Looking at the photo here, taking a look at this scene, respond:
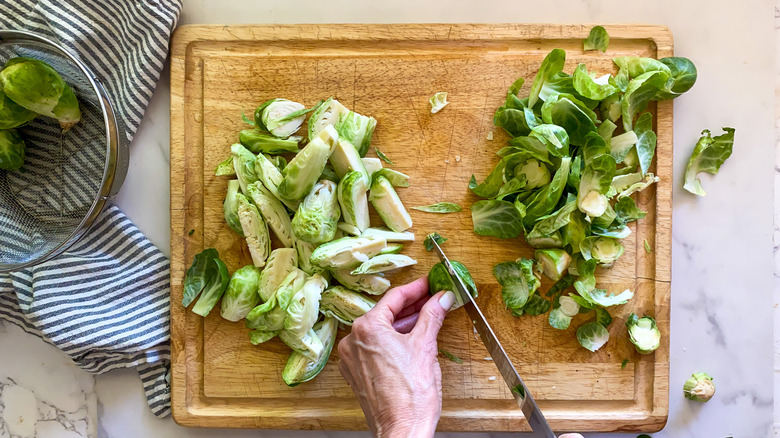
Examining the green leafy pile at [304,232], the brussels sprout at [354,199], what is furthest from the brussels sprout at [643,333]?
the brussels sprout at [354,199]

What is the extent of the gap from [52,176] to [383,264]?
1236mm

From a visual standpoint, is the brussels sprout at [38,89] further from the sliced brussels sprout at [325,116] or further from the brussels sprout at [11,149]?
the sliced brussels sprout at [325,116]

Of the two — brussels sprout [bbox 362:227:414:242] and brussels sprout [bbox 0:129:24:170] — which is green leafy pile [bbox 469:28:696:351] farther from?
brussels sprout [bbox 0:129:24:170]

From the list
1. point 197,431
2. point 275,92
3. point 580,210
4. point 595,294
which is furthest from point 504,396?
point 275,92

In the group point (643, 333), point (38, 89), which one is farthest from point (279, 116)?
point (643, 333)

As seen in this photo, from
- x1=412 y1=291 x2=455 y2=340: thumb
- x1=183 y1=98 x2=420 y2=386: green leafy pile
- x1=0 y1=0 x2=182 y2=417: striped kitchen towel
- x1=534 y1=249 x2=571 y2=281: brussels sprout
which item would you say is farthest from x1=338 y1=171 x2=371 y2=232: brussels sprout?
x1=0 y1=0 x2=182 y2=417: striped kitchen towel

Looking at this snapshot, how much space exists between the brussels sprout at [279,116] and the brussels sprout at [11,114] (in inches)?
31.2

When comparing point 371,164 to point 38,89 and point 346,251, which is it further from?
point 38,89

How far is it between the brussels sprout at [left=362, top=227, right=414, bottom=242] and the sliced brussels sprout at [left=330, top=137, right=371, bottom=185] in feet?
0.55

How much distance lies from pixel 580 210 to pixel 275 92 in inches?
44.5

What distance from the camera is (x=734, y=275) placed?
83.1 inches

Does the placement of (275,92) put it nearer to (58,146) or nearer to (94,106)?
(94,106)

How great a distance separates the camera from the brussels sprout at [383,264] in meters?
1.94

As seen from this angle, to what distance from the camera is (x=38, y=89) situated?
6.34 ft
